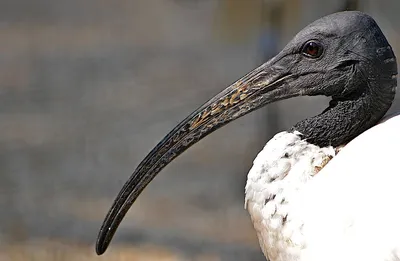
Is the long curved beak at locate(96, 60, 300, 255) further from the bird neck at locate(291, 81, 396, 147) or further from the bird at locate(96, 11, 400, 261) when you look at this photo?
the bird neck at locate(291, 81, 396, 147)

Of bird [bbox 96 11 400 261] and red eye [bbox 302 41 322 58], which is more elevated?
red eye [bbox 302 41 322 58]

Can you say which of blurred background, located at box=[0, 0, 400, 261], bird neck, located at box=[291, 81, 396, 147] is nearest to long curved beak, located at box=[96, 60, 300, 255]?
bird neck, located at box=[291, 81, 396, 147]

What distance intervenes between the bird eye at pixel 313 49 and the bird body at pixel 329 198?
0.28m

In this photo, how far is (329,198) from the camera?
2598mm

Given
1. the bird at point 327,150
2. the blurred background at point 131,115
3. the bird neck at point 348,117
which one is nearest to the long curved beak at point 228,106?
the bird at point 327,150

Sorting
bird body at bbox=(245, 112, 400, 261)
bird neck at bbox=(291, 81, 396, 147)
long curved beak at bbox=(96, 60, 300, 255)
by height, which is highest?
long curved beak at bbox=(96, 60, 300, 255)

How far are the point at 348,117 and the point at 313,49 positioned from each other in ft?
0.84

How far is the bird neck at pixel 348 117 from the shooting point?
9.30 ft

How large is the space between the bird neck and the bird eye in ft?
0.59

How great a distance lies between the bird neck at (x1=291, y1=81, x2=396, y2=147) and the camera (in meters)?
2.84

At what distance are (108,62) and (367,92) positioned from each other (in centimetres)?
390

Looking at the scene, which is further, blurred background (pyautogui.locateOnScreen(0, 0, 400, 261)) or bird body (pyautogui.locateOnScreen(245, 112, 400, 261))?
blurred background (pyautogui.locateOnScreen(0, 0, 400, 261))

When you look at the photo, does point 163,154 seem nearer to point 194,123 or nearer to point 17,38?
point 194,123

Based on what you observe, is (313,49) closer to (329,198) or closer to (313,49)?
(313,49)
